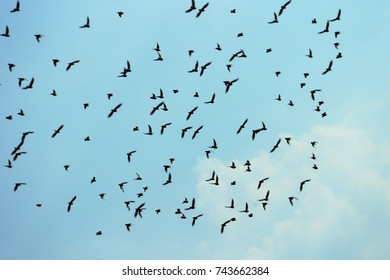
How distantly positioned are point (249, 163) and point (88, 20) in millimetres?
20608

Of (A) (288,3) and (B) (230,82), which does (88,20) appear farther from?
(A) (288,3)

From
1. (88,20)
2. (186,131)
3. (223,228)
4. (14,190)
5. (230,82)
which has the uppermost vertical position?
(88,20)

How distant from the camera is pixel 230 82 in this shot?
48125 mm

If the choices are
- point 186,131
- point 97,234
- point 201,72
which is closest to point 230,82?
point 201,72

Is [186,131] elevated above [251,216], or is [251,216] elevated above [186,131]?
[186,131]

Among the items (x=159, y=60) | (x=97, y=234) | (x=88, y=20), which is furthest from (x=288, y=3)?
(x=97, y=234)

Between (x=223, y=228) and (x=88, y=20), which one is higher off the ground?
(x=88, y=20)

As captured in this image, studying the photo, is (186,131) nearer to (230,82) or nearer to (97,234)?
(230,82)

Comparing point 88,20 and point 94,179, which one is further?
point 94,179

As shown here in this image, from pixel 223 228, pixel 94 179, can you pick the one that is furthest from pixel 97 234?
pixel 223 228

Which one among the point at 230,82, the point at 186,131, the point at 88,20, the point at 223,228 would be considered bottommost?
the point at 223,228

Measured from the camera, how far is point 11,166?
49.8 metres

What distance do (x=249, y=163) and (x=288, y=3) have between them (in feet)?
51.5

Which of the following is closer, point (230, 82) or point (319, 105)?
A: point (230, 82)
